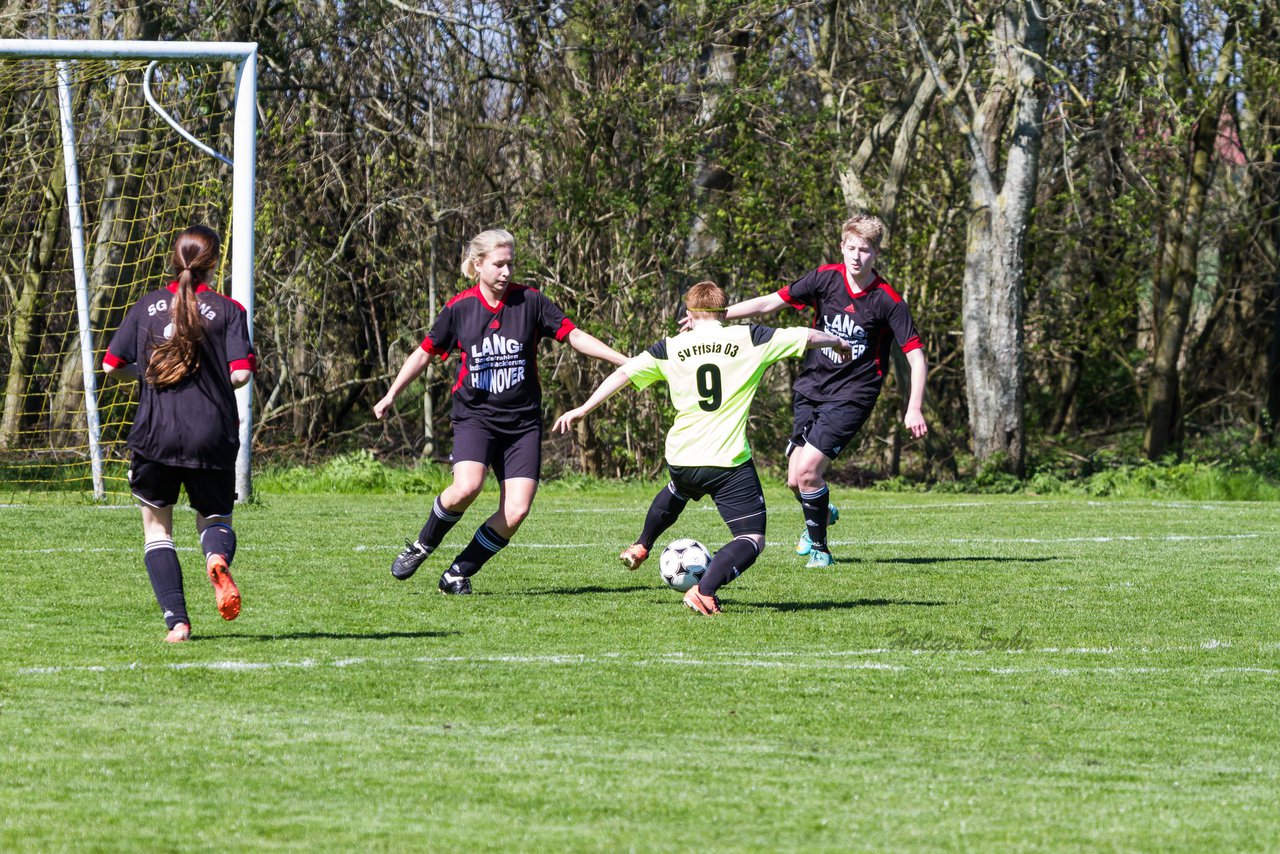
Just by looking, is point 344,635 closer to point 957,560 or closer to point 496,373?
point 496,373

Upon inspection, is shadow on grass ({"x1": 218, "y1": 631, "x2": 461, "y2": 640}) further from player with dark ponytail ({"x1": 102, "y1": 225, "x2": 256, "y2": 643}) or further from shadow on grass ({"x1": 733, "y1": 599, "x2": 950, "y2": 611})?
shadow on grass ({"x1": 733, "y1": 599, "x2": 950, "y2": 611})

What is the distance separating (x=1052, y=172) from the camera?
20.2 meters

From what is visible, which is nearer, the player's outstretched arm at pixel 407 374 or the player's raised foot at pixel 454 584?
the player's outstretched arm at pixel 407 374

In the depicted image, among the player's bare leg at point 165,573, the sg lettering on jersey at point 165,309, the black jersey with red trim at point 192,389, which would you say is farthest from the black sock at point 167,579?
the sg lettering on jersey at point 165,309

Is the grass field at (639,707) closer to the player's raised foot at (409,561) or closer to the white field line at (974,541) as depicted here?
the player's raised foot at (409,561)

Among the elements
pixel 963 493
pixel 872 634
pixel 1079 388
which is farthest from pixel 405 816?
pixel 1079 388

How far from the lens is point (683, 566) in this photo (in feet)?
26.0

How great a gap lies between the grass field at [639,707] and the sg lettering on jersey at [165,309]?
4.06ft

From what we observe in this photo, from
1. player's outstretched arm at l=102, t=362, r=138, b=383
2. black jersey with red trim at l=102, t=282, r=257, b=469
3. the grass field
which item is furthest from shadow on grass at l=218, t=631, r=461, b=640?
player's outstretched arm at l=102, t=362, r=138, b=383

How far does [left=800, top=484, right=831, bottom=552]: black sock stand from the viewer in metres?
9.70

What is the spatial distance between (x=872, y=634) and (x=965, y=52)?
486 inches

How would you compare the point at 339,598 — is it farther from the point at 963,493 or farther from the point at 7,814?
the point at 963,493

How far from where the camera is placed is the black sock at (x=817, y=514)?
31.8 feet

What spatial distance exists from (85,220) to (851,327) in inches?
385
